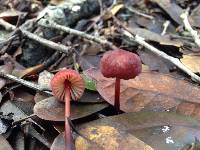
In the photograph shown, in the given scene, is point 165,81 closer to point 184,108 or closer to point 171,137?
point 184,108

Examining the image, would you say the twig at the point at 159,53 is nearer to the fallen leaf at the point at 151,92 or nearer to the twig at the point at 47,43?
the fallen leaf at the point at 151,92

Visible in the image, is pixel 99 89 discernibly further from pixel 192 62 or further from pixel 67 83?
pixel 192 62

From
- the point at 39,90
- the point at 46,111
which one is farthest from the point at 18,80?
the point at 46,111

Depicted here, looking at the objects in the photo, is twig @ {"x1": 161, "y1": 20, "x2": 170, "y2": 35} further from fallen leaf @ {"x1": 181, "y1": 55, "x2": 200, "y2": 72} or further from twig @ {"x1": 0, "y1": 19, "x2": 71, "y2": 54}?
twig @ {"x1": 0, "y1": 19, "x2": 71, "y2": 54}

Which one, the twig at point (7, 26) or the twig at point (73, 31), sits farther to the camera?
the twig at point (7, 26)

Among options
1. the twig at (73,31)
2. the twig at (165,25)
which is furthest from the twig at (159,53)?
the twig at (165,25)

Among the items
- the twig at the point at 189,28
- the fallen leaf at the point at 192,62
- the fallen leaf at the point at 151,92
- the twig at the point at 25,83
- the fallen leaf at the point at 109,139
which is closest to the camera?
the fallen leaf at the point at 109,139
